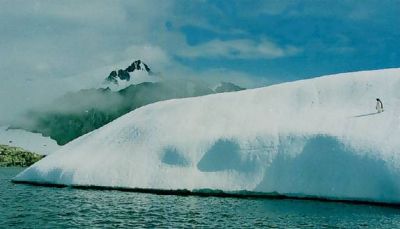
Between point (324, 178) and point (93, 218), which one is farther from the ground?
point (324, 178)

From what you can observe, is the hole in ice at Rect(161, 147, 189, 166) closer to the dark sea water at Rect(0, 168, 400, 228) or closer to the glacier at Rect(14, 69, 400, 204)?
the glacier at Rect(14, 69, 400, 204)

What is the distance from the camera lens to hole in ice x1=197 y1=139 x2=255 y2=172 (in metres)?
50.5

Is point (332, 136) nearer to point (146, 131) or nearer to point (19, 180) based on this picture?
point (146, 131)

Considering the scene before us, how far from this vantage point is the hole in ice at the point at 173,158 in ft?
172

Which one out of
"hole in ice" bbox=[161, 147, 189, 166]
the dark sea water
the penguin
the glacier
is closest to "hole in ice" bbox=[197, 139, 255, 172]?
the glacier

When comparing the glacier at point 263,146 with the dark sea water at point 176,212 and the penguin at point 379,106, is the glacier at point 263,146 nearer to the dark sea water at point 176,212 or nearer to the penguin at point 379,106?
the penguin at point 379,106

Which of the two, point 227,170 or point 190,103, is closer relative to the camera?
point 227,170

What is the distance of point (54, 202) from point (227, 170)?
1716 cm

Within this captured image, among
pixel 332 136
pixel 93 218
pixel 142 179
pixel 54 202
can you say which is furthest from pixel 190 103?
pixel 93 218

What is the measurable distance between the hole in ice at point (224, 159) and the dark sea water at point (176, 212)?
15.5 ft

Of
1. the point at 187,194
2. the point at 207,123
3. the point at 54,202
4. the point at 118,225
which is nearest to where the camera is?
the point at 118,225

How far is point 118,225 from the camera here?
31891 mm

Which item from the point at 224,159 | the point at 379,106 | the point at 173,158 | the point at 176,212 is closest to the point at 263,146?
the point at 224,159

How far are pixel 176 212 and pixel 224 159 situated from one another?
15.2 meters
